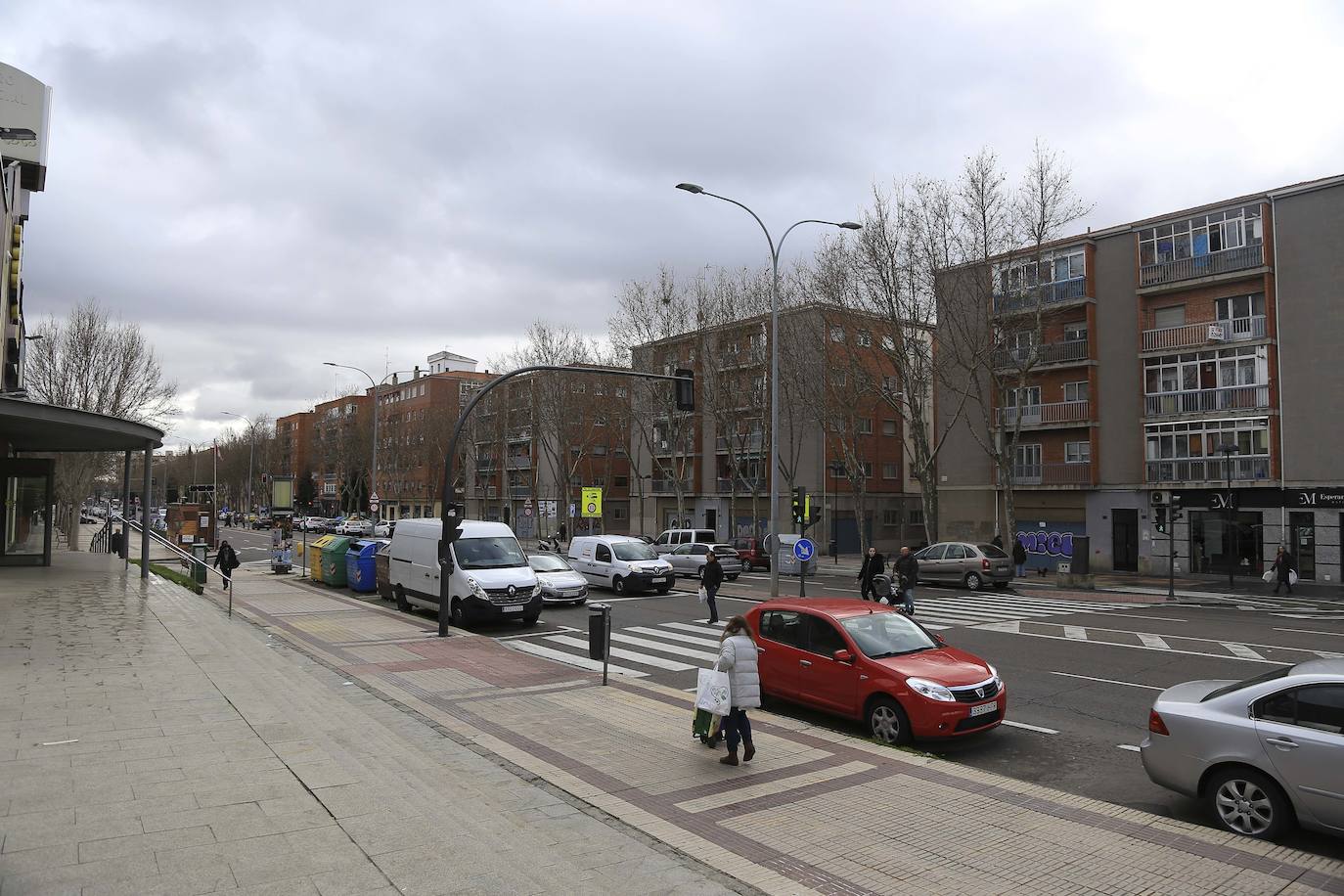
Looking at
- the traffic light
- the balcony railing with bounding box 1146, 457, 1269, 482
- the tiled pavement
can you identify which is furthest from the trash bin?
the balcony railing with bounding box 1146, 457, 1269, 482

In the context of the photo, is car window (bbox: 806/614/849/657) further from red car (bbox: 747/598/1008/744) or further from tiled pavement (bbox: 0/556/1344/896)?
tiled pavement (bbox: 0/556/1344/896)

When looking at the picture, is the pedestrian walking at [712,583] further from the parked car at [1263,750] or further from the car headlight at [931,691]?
the parked car at [1263,750]

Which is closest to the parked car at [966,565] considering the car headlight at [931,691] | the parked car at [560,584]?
the parked car at [560,584]

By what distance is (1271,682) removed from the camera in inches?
→ 249

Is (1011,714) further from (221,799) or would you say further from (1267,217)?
(1267,217)

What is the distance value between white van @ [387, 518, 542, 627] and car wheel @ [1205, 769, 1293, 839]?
1288cm

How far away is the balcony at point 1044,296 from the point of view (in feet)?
106

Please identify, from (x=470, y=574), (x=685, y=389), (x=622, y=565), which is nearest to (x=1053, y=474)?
(x=622, y=565)

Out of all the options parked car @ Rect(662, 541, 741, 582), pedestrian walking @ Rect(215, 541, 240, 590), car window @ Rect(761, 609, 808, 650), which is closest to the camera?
car window @ Rect(761, 609, 808, 650)

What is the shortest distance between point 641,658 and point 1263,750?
950 centimetres

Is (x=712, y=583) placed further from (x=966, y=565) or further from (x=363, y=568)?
(x=966, y=565)

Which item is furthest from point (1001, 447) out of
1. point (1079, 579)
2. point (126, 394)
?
point (126, 394)

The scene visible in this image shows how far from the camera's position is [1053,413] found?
3822cm

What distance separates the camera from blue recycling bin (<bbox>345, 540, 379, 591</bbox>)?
24.2m
